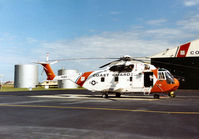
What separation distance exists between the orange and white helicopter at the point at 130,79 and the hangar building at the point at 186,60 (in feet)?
80.0

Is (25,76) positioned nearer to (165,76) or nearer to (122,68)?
(122,68)

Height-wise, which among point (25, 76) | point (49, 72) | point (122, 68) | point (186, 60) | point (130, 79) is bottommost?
point (130, 79)

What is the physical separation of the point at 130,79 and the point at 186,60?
29.7 m

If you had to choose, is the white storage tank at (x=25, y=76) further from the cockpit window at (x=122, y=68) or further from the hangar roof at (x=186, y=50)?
the cockpit window at (x=122, y=68)

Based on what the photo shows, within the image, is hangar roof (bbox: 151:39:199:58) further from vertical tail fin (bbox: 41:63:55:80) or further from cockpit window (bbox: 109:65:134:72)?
vertical tail fin (bbox: 41:63:55:80)

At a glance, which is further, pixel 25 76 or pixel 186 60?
pixel 25 76

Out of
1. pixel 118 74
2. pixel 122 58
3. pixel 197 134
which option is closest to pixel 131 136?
pixel 197 134

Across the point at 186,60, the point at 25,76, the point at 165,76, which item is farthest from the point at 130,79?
the point at 25,76

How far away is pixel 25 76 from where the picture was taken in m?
70.4

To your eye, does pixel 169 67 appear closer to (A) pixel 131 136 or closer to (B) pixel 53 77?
(B) pixel 53 77

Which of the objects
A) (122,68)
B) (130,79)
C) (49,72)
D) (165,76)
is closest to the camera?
(165,76)

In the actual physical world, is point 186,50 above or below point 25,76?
above

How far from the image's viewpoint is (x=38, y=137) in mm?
5832

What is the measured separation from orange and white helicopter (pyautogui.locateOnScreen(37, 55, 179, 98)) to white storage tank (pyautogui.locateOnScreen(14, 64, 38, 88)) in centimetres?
4953
